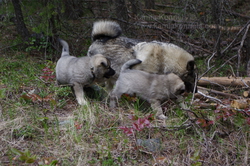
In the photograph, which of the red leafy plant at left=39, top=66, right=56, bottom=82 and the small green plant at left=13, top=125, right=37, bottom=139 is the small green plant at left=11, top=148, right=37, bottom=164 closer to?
the small green plant at left=13, top=125, right=37, bottom=139

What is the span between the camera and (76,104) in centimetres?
488

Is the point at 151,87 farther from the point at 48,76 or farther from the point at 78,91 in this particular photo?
the point at 48,76

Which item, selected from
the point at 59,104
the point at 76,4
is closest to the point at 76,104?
the point at 59,104

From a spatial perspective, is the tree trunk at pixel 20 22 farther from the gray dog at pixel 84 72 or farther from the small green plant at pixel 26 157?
the small green plant at pixel 26 157

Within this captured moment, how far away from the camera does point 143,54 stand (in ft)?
17.5

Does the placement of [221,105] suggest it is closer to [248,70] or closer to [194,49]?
[248,70]

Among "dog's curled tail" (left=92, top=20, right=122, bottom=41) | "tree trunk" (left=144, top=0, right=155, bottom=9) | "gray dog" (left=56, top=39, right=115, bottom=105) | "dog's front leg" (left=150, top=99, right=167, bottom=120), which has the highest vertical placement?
"dog's curled tail" (left=92, top=20, right=122, bottom=41)

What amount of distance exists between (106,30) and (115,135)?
8.41 ft

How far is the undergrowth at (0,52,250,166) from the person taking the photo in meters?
3.30

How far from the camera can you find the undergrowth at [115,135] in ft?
10.8

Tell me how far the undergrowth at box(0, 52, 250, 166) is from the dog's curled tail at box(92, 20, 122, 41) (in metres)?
1.65

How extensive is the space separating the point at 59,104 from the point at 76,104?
30cm

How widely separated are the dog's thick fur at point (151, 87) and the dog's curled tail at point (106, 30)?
1.28 m

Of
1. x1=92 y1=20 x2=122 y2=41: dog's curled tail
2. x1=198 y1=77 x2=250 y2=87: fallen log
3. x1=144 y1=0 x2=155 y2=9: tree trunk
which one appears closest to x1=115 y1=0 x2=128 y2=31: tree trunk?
x1=92 y1=20 x2=122 y2=41: dog's curled tail
